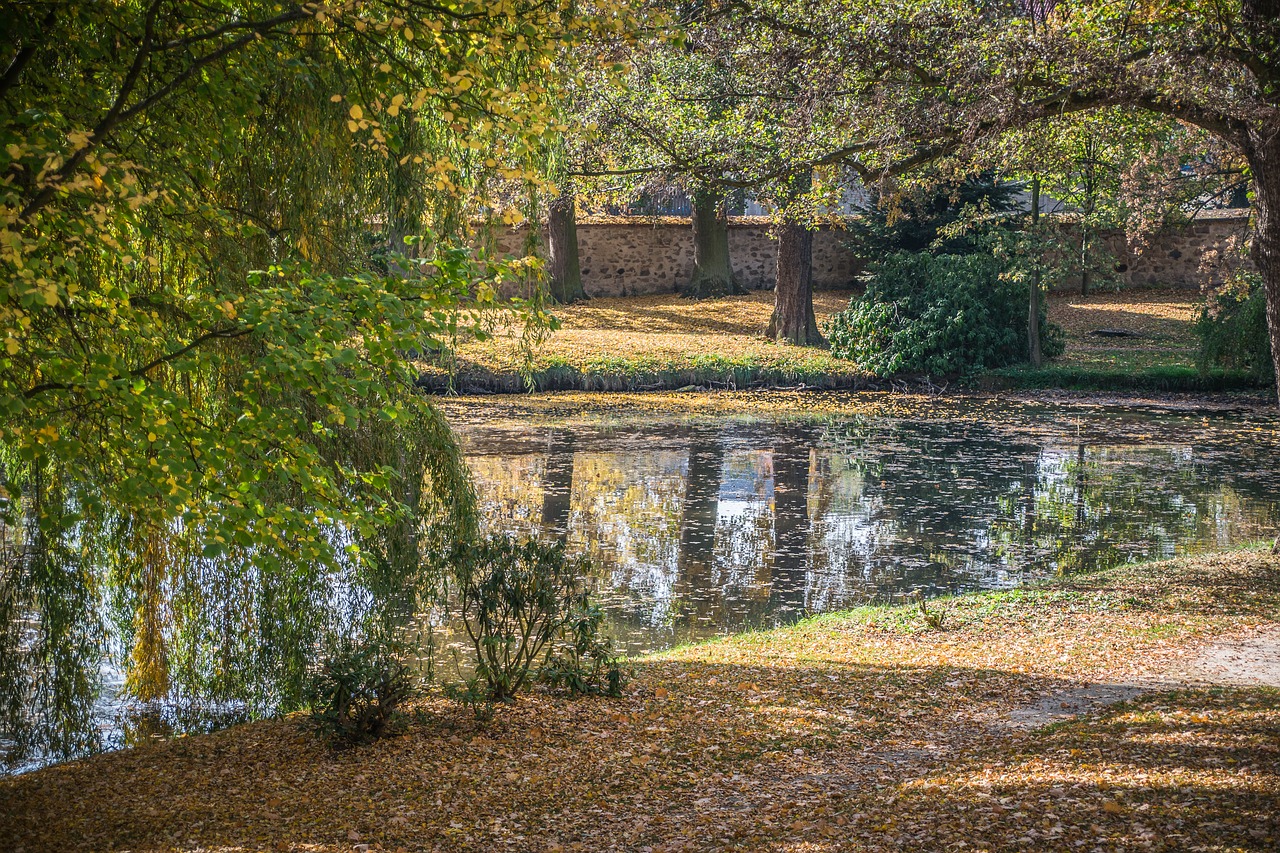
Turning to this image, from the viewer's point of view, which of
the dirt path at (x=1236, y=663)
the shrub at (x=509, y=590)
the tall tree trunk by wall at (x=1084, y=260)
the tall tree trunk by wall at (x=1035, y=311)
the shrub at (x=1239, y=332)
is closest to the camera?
the shrub at (x=509, y=590)

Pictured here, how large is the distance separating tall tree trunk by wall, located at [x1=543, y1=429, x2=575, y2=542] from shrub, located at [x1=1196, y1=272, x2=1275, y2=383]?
12.6 meters

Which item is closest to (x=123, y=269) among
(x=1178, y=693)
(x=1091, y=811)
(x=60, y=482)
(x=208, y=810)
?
(x=60, y=482)

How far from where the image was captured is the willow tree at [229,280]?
4430mm

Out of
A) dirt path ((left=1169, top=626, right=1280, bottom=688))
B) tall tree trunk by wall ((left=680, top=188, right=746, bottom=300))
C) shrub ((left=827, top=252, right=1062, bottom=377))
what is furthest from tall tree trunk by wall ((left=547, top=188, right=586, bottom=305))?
dirt path ((left=1169, top=626, right=1280, bottom=688))

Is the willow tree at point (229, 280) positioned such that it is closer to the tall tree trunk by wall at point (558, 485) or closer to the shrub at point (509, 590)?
the shrub at point (509, 590)

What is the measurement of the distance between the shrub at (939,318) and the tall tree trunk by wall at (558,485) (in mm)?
8993

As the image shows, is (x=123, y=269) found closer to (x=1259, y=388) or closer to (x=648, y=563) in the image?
(x=648, y=563)

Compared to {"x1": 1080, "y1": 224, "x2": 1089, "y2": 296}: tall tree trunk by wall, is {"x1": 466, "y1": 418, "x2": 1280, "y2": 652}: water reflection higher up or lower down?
lower down

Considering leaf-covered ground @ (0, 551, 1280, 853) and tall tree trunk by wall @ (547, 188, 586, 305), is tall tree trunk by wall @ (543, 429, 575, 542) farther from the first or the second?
tall tree trunk by wall @ (547, 188, 586, 305)

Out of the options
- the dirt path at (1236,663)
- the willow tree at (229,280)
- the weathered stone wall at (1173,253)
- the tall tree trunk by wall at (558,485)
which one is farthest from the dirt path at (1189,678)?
the weathered stone wall at (1173,253)

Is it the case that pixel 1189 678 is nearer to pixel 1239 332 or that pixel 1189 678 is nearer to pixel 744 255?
pixel 1239 332

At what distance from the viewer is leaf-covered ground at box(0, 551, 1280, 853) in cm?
449

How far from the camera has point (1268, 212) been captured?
9867 mm

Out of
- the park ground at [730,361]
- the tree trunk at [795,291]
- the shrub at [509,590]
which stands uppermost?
the tree trunk at [795,291]
